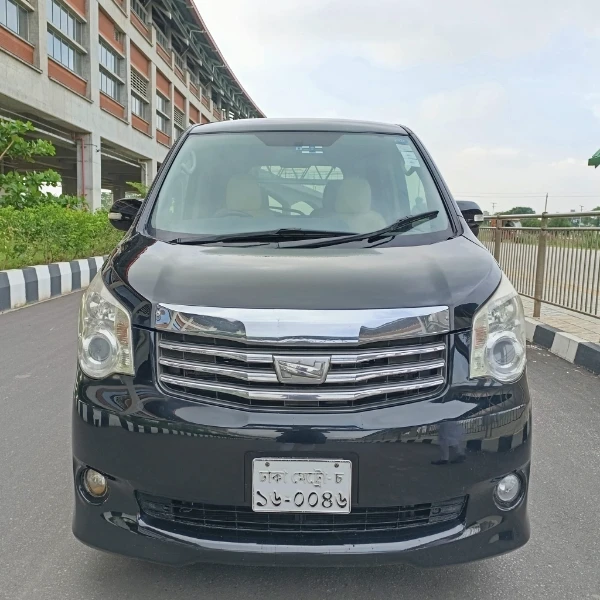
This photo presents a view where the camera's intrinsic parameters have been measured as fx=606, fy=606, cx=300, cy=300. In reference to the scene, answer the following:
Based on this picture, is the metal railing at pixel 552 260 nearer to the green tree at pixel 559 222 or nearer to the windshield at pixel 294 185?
the green tree at pixel 559 222

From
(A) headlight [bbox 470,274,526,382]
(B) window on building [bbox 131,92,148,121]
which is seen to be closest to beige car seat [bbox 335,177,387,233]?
(A) headlight [bbox 470,274,526,382]

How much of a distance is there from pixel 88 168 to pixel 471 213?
74.9 ft

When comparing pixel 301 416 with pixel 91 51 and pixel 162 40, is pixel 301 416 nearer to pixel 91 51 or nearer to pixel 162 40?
pixel 91 51

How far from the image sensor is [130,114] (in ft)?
92.2

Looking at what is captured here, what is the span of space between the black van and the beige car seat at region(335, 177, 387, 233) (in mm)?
588

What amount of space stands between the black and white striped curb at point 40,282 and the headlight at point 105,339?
663 cm

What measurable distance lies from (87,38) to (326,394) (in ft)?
79.6

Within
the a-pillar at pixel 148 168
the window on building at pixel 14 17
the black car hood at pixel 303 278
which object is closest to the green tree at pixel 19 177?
the window on building at pixel 14 17

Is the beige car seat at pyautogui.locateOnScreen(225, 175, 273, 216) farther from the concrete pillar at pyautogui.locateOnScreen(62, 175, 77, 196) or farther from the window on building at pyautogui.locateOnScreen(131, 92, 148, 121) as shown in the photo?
the concrete pillar at pyautogui.locateOnScreen(62, 175, 77, 196)

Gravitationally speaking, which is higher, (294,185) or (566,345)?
(294,185)

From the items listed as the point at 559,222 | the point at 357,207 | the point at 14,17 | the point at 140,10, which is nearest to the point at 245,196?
the point at 357,207

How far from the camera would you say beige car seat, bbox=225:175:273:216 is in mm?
2727

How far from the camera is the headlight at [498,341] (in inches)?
75.2

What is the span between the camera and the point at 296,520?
184 cm
